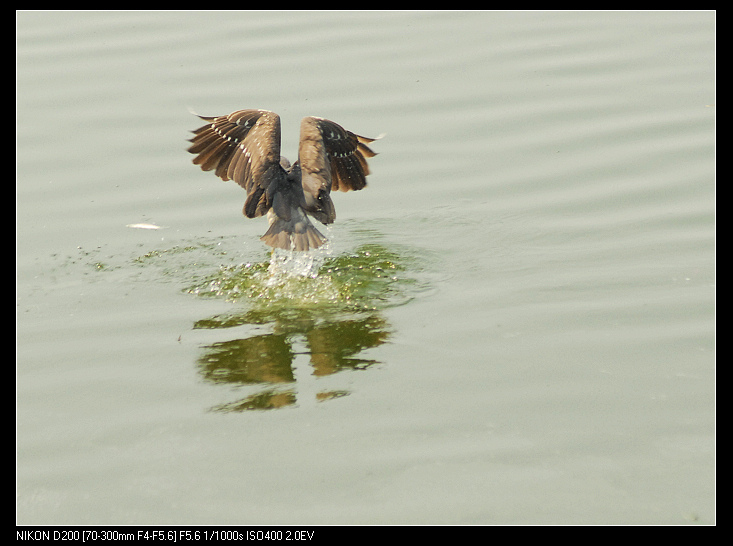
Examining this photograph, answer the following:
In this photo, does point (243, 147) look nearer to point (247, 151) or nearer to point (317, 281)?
point (247, 151)

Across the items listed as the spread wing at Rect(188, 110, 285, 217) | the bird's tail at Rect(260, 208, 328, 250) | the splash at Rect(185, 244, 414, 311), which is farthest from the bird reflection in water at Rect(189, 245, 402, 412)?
the spread wing at Rect(188, 110, 285, 217)

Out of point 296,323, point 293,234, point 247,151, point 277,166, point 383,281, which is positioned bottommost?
point 296,323

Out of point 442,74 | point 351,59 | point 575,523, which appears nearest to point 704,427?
point 575,523

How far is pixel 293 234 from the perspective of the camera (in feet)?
24.0

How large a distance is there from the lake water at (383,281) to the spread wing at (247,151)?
61 cm

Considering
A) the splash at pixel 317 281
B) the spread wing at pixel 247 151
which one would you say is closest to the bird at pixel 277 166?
the spread wing at pixel 247 151

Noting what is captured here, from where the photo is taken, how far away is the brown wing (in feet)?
25.3

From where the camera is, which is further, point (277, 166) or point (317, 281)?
point (277, 166)

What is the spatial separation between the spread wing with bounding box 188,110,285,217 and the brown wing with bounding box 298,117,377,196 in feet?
0.87

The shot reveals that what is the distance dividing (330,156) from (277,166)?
2.48 ft

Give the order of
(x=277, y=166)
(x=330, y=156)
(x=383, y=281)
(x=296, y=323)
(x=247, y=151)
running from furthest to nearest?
1. (x=330, y=156)
2. (x=247, y=151)
3. (x=277, y=166)
4. (x=383, y=281)
5. (x=296, y=323)

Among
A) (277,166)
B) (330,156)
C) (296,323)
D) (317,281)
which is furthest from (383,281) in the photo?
(330,156)

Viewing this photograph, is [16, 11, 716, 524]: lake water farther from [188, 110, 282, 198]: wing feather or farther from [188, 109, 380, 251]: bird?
[188, 110, 282, 198]: wing feather

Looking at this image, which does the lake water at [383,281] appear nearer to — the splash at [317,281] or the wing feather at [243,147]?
the splash at [317,281]
